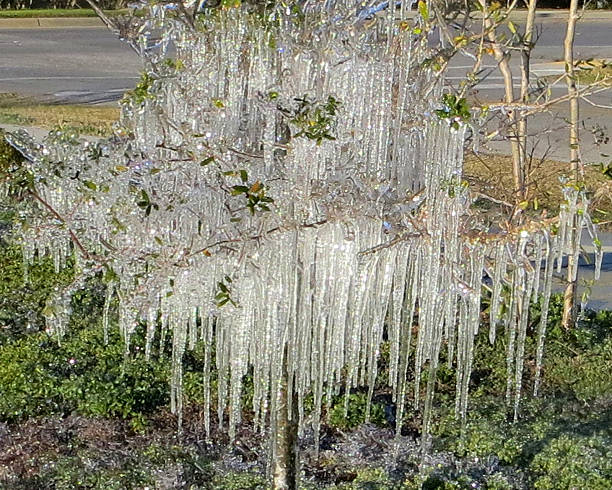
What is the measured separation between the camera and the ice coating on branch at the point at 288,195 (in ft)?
9.18

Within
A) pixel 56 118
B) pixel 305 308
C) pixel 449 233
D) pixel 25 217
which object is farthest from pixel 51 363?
pixel 56 118

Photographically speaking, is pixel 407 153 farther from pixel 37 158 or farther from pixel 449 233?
pixel 37 158

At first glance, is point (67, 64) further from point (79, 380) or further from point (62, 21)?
point (79, 380)

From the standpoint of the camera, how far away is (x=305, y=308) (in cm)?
299

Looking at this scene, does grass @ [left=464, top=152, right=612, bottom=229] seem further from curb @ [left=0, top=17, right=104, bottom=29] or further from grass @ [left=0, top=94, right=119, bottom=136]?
curb @ [left=0, top=17, right=104, bottom=29]

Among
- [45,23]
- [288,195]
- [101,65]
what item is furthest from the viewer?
[45,23]

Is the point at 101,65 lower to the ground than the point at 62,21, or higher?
lower

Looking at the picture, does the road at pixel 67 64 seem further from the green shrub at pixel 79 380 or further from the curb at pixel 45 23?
the green shrub at pixel 79 380

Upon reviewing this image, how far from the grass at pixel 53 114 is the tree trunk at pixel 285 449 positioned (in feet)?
21.2

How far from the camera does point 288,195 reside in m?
2.79

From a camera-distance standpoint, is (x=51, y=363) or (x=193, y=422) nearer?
(x=193, y=422)

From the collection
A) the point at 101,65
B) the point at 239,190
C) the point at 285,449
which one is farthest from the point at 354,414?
the point at 101,65

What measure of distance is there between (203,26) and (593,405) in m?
2.89

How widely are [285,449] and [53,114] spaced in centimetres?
821
